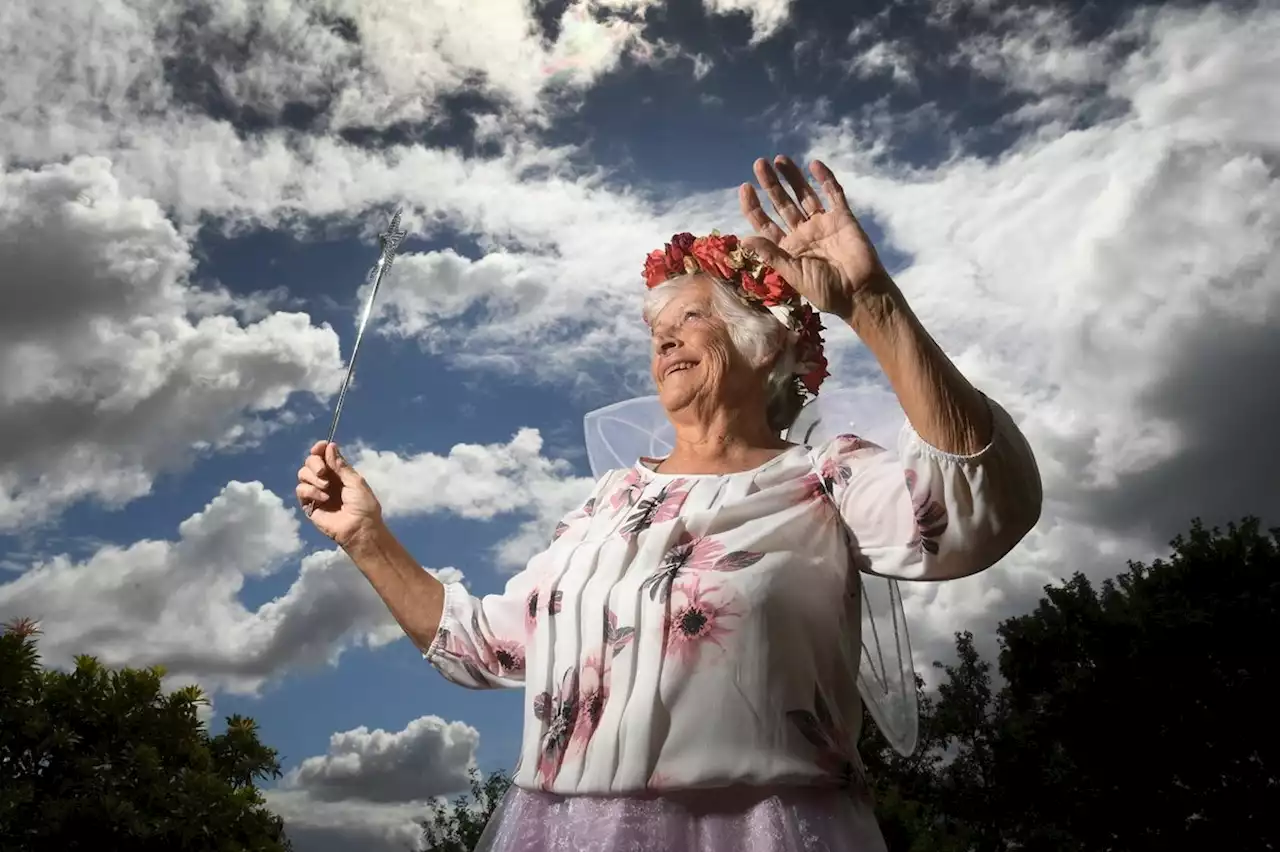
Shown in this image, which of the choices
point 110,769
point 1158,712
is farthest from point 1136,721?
point 110,769

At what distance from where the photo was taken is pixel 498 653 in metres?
2.40

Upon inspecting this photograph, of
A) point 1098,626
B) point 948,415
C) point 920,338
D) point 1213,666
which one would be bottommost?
point 948,415

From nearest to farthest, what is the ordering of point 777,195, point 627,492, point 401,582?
point 777,195 → point 627,492 → point 401,582

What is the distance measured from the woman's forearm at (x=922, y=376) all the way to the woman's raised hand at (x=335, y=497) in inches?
54.2

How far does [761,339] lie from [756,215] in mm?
386

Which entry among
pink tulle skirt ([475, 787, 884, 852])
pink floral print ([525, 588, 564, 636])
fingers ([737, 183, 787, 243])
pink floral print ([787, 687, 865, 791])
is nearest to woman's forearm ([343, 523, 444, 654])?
pink floral print ([525, 588, 564, 636])

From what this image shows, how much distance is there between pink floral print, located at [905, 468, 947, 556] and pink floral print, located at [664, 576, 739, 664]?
0.36 metres

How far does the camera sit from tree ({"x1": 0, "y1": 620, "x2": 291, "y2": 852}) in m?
6.06

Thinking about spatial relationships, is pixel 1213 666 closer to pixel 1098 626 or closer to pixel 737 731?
pixel 1098 626

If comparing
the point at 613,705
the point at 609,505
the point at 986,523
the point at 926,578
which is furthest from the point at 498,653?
the point at 986,523

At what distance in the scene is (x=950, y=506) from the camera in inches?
70.9

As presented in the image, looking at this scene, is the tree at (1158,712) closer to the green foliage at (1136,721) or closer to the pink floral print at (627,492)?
the green foliage at (1136,721)

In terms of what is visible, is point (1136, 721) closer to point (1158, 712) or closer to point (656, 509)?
point (1158, 712)

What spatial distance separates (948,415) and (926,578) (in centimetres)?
34
